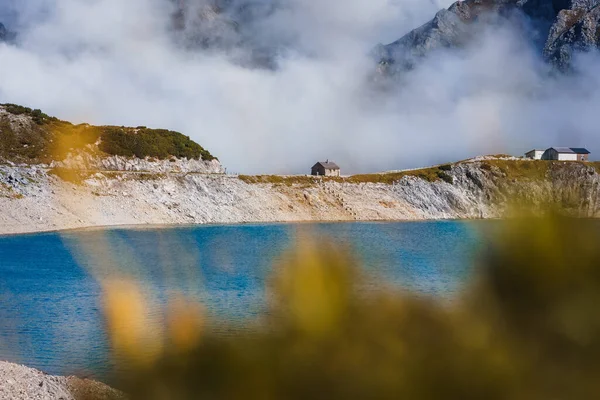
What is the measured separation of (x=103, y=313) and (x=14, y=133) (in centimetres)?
9326

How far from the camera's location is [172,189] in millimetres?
108938

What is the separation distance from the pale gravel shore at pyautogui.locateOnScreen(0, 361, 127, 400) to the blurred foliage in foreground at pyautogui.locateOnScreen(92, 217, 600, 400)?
12691 millimetres

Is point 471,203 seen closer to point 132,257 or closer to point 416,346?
point 132,257

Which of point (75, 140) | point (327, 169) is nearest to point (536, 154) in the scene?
point (327, 169)

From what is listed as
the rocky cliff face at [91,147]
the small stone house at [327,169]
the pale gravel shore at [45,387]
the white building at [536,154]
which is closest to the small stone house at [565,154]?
the white building at [536,154]

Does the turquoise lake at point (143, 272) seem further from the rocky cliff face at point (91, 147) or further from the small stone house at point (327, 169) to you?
the small stone house at point (327, 169)

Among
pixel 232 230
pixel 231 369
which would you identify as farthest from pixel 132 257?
pixel 231 369

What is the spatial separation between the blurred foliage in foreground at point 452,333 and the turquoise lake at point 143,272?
50cm

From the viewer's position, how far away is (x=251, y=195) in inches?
4574

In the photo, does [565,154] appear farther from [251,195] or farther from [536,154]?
[251,195]

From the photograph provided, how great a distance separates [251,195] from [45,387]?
9743 cm

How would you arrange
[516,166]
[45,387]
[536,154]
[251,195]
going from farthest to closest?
[536,154]
[516,166]
[251,195]
[45,387]

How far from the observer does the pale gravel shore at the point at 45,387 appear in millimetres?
18094

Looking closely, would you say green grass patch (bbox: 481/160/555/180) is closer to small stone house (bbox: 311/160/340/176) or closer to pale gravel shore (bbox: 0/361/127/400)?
small stone house (bbox: 311/160/340/176)
